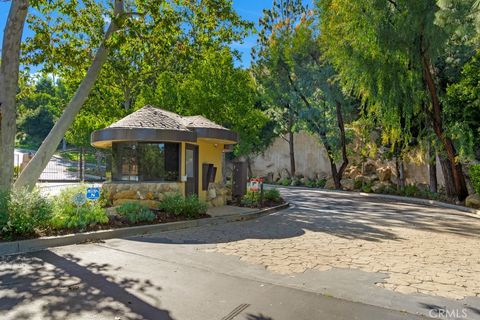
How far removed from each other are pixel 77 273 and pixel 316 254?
419cm

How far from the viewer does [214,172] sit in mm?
13461

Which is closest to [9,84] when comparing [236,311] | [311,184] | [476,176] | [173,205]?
[173,205]

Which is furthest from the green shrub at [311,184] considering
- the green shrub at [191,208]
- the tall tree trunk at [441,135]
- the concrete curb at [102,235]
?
the green shrub at [191,208]

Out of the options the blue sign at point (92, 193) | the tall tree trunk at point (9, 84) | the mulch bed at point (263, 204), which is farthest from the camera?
the mulch bed at point (263, 204)

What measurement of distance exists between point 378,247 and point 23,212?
734cm

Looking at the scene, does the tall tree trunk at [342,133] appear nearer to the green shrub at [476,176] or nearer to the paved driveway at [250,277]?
the green shrub at [476,176]

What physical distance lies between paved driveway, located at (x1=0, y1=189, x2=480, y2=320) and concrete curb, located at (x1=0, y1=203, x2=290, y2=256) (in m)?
0.34

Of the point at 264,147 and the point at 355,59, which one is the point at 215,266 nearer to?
the point at 355,59

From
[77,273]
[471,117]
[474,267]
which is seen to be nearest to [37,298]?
[77,273]

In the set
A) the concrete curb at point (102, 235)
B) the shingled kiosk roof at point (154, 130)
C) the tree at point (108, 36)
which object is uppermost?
Answer: the tree at point (108, 36)

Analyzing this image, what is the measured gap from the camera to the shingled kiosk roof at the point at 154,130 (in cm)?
1083

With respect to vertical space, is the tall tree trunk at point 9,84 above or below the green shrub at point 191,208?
above

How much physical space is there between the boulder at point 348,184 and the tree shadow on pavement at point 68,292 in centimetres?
2132

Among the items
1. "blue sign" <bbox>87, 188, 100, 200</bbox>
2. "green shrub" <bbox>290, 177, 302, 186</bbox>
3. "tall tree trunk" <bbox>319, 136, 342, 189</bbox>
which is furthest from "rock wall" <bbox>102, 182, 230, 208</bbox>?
"green shrub" <bbox>290, 177, 302, 186</bbox>
